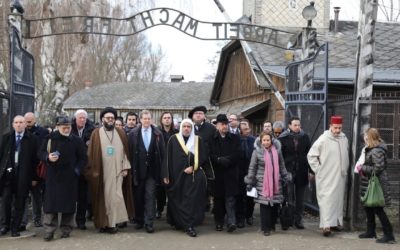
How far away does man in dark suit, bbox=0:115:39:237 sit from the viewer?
7.90 m

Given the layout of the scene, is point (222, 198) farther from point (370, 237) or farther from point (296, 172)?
point (370, 237)

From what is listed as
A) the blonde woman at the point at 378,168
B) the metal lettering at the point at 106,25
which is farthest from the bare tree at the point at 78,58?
the blonde woman at the point at 378,168

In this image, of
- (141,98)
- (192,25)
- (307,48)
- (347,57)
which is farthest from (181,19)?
(141,98)

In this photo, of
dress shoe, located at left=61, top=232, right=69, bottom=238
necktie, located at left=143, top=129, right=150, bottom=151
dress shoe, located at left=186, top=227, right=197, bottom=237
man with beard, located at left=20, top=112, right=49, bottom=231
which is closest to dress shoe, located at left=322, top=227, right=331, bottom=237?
dress shoe, located at left=186, top=227, right=197, bottom=237

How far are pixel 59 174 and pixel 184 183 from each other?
1863mm

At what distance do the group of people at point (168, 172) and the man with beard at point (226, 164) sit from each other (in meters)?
0.02

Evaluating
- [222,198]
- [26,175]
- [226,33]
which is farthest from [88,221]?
[226,33]

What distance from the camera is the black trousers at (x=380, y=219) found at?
7.80m

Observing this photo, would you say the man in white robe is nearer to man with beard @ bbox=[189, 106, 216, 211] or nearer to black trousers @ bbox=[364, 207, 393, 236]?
black trousers @ bbox=[364, 207, 393, 236]

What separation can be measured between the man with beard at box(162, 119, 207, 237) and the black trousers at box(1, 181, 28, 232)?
2136 millimetres

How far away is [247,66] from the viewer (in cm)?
2116

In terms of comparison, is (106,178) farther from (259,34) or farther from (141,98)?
(141,98)

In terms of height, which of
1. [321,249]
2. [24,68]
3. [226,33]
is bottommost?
[321,249]

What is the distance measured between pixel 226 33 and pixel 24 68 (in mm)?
3880
